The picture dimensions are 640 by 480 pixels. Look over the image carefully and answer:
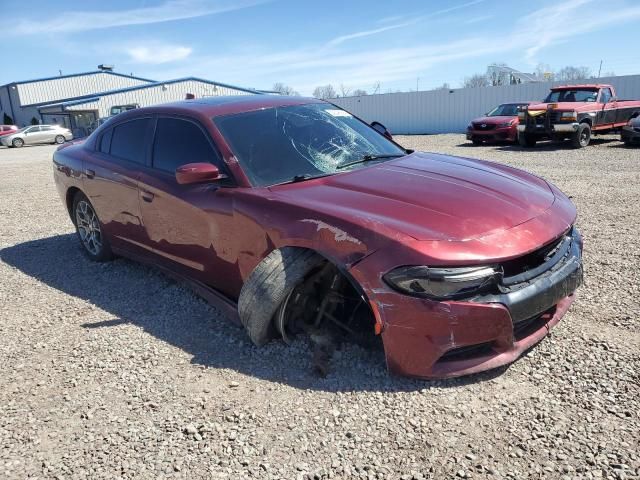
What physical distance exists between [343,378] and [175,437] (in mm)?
928

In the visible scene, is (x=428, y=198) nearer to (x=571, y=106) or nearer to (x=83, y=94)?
(x=571, y=106)

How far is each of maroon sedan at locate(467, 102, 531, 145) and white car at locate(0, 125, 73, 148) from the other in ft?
88.3

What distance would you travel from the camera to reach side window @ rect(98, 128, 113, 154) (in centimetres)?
471

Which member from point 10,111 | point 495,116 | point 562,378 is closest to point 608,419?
point 562,378

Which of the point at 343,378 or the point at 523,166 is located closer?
the point at 343,378

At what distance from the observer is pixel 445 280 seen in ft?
7.84

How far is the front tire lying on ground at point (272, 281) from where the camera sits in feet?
9.20

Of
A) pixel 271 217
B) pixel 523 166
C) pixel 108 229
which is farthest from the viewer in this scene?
pixel 523 166

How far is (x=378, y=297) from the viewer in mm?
2496

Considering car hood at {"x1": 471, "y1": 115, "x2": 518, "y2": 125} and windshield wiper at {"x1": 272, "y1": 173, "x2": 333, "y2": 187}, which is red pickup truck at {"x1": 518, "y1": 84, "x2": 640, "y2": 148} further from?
windshield wiper at {"x1": 272, "y1": 173, "x2": 333, "y2": 187}

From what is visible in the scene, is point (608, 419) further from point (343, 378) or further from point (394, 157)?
point (394, 157)

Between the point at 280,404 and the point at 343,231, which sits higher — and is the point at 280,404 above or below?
below

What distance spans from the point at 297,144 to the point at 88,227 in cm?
285

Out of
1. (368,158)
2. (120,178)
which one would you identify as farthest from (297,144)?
(120,178)
